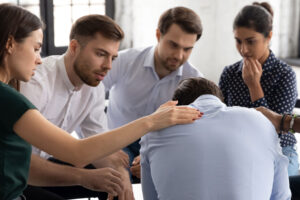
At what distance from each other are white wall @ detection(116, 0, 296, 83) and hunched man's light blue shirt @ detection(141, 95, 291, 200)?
11.6 feet

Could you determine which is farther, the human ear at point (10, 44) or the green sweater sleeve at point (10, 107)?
the human ear at point (10, 44)

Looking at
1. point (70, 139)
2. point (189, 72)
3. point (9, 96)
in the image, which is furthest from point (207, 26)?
point (9, 96)

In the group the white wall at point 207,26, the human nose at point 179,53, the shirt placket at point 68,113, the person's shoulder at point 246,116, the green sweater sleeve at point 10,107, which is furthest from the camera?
the white wall at point 207,26

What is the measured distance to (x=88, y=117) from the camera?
250 centimetres

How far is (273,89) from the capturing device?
2502 mm

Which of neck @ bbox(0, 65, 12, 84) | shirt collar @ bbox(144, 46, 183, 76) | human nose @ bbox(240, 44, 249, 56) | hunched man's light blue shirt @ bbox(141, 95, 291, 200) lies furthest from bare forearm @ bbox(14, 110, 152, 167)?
shirt collar @ bbox(144, 46, 183, 76)

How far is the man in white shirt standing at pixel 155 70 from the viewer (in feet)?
8.86

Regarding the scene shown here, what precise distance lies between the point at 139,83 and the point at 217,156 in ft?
4.55

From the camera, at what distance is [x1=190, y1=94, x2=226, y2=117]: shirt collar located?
61.2 inches

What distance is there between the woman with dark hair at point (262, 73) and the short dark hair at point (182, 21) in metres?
0.26

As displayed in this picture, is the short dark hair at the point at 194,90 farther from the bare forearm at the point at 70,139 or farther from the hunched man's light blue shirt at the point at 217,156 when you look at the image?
the bare forearm at the point at 70,139

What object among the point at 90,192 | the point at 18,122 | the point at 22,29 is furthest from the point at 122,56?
the point at 18,122

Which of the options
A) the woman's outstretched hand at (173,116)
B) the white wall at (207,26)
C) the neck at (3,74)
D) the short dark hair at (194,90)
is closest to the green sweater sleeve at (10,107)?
the neck at (3,74)

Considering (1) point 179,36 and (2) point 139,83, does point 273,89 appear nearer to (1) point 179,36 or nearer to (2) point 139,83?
(1) point 179,36
